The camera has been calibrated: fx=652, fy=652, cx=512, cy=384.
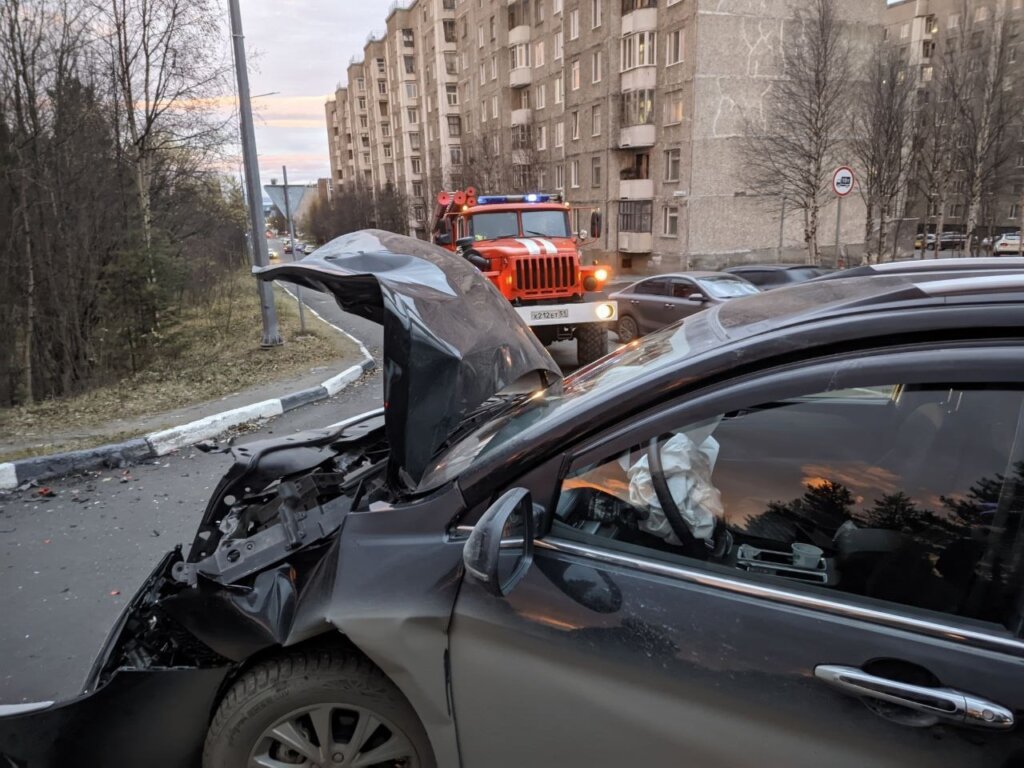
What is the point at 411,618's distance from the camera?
5.60 ft

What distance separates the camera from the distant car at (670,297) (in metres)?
11.6

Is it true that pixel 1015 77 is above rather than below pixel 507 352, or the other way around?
above

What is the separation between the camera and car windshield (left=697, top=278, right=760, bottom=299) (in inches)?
450

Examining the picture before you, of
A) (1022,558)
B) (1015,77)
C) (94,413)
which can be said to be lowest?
(94,413)

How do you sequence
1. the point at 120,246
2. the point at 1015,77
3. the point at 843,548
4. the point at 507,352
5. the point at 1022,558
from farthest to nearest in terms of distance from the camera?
the point at 1015,77
the point at 120,246
the point at 507,352
the point at 843,548
the point at 1022,558

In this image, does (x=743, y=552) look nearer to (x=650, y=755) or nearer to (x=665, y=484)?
(x=665, y=484)

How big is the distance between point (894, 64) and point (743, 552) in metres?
25.8

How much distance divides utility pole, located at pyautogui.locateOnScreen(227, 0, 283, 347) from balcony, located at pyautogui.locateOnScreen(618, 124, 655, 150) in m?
25.5

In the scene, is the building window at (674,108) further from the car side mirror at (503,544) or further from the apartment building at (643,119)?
the car side mirror at (503,544)

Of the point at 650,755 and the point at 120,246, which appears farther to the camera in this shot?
the point at 120,246

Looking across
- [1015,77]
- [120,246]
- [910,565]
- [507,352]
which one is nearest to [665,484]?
[910,565]

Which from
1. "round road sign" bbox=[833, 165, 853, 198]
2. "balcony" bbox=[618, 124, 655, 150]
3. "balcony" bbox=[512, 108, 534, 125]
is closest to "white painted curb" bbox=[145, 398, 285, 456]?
"round road sign" bbox=[833, 165, 853, 198]

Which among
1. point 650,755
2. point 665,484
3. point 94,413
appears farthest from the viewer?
point 94,413

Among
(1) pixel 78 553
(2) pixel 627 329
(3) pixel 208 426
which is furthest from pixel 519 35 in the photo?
(1) pixel 78 553
